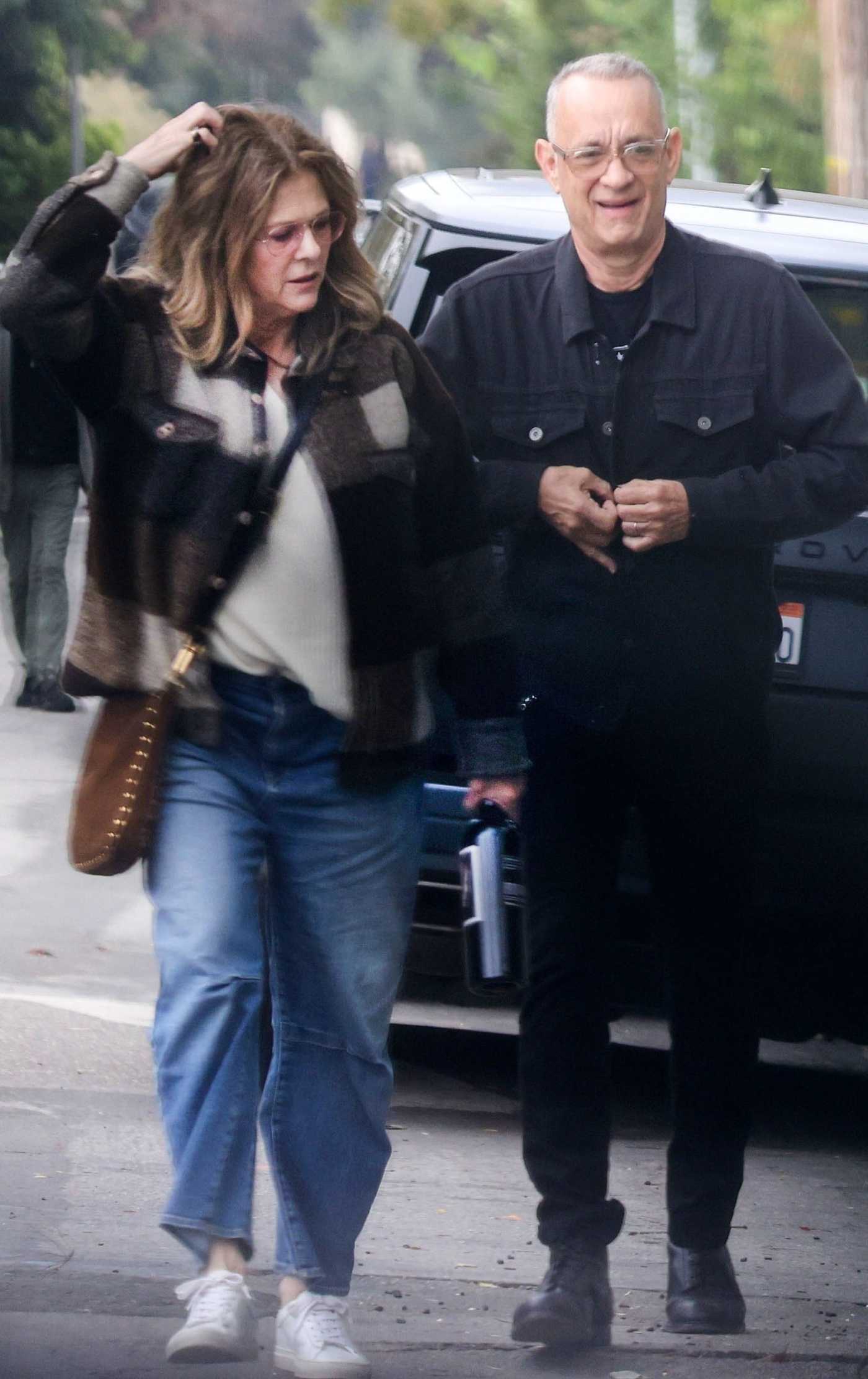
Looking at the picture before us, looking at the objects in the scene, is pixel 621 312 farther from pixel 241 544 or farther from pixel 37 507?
pixel 37 507

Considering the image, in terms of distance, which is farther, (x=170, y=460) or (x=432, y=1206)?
(x=432, y=1206)

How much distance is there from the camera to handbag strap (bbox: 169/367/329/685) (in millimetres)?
3621

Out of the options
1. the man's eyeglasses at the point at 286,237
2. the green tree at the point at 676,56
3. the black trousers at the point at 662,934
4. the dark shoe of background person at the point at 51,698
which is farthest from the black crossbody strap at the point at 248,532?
the green tree at the point at 676,56

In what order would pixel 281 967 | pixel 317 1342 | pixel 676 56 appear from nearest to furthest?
pixel 317 1342 < pixel 281 967 < pixel 676 56

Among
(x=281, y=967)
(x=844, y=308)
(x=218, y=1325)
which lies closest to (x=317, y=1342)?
(x=218, y=1325)

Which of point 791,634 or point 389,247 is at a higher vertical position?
point 389,247

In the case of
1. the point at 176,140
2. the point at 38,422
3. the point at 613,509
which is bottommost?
the point at 613,509

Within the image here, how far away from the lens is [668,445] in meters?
4.01

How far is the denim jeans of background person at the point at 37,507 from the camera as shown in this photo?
1048 cm

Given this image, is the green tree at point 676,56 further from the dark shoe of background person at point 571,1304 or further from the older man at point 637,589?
the dark shoe of background person at point 571,1304

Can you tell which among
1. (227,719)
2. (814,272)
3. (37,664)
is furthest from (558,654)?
(37,664)

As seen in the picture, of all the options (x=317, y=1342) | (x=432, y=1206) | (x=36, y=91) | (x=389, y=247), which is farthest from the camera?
(x=36, y=91)

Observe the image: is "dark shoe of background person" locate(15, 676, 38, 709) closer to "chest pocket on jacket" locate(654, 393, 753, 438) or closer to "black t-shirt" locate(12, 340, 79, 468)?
"black t-shirt" locate(12, 340, 79, 468)

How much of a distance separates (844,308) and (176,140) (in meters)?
1.78
